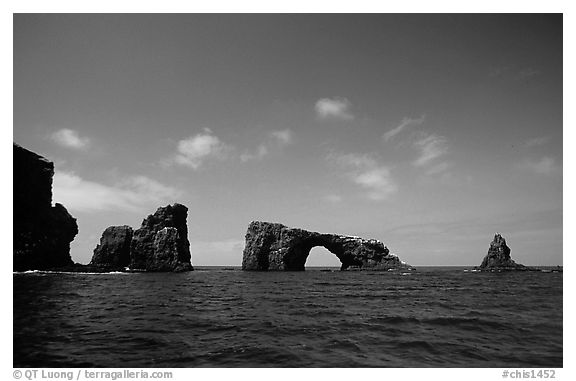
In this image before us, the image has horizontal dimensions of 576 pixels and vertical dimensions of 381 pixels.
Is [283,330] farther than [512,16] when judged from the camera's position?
Yes

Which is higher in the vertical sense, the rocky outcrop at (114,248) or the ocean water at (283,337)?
the ocean water at (283,337)

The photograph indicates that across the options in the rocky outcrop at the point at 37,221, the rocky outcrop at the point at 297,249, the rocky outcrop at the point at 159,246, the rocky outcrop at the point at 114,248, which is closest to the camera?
the rocky outcrop at the point at 37,221

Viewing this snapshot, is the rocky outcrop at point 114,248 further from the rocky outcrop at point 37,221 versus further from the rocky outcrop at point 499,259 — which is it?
the rocky outcrop at point 499,259

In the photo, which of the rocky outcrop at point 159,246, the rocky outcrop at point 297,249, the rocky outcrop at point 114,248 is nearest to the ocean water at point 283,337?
the rocky outcrop at point 159,246

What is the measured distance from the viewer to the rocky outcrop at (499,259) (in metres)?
80.8

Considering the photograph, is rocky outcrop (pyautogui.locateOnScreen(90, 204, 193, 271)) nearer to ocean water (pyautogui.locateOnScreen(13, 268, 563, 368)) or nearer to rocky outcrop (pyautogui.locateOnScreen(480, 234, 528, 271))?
ocean water (pyautogui.locateOnScreen(13, 268, 563, 368))

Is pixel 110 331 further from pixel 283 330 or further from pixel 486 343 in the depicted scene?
pixel 486 343

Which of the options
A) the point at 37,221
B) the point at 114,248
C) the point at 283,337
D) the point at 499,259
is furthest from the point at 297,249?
the point at 283,337

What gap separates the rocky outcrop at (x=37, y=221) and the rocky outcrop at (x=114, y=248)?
16.6 meters

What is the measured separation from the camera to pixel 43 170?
58.1m

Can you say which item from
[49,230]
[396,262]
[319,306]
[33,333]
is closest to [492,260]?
[396,262]

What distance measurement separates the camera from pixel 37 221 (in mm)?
59375

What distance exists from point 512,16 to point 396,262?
274ft
